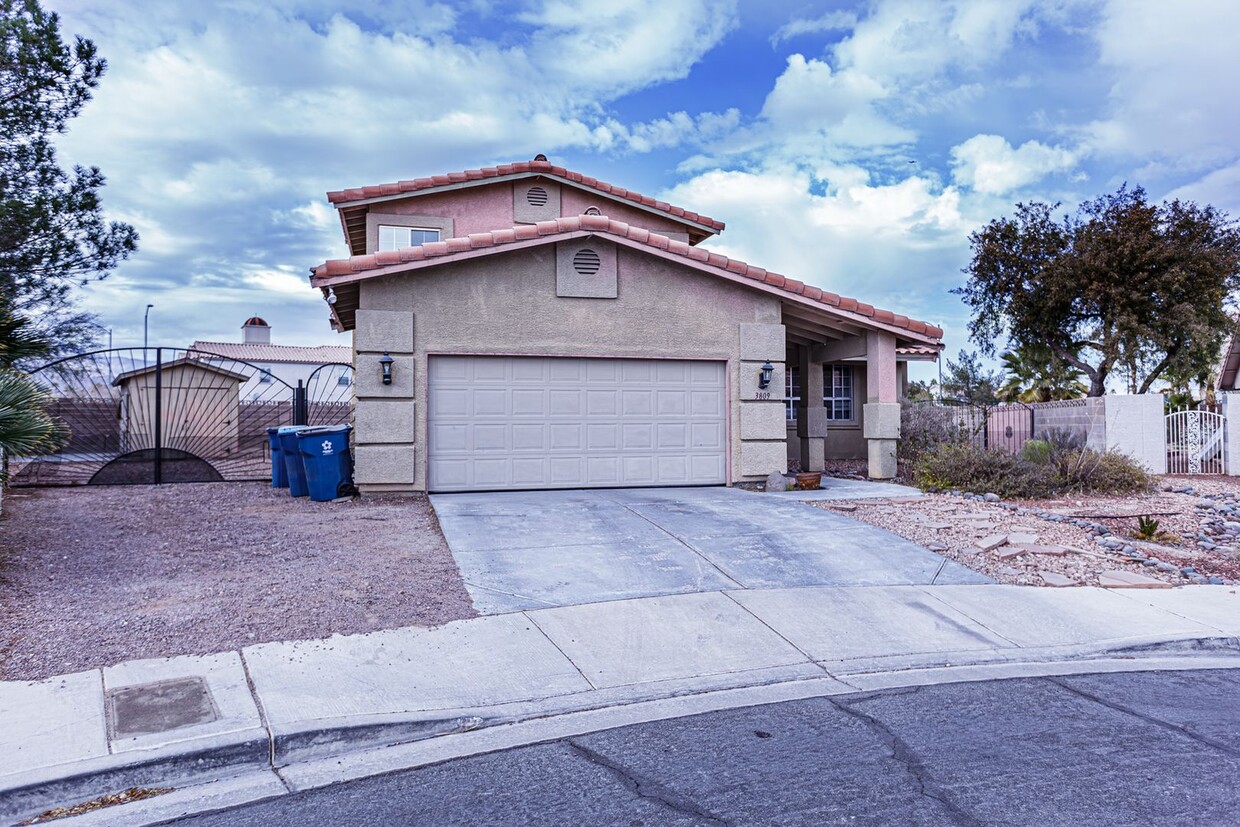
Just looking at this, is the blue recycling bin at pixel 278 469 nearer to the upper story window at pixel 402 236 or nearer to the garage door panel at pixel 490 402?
the garage door panel at pixel 490 402

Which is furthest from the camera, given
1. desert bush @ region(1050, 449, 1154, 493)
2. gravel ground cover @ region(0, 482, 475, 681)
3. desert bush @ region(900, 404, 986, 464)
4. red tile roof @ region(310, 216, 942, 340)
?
desert bush @ region(900, 404, 986, 464)

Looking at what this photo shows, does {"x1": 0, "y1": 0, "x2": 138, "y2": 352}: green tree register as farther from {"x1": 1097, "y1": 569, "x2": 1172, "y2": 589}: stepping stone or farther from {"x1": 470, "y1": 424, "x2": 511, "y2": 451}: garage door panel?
{"x1": 1097, "y1": 569, "x2": 1172, "y2": 589}: stepping stone

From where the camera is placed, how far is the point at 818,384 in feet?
58.4

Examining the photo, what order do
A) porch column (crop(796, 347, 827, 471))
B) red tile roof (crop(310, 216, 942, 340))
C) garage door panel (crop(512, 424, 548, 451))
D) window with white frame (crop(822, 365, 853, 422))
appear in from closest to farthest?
red tile roof (crop(310, 216, 942, 340)) < garage door panel (crop(512, 424, 548, 451)) < porch column (crop(796, 347, 827, 471)) < window with white frame (crop(822, 365, 853, 422))

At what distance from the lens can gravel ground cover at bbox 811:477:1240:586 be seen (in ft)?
28.7

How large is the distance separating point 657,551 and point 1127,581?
15.0 feet

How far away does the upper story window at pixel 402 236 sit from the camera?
19031 mm

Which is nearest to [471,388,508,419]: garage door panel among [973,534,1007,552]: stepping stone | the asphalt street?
[973,534,1007,552]: stepping stone

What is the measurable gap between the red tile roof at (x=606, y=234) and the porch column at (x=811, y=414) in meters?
3.15

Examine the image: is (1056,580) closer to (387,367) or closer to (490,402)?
(490,402)

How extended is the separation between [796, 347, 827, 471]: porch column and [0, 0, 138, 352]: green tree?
13.3 m

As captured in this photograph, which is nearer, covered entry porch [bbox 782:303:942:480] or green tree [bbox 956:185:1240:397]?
covered entry porch [bbox 782:303:942:480]

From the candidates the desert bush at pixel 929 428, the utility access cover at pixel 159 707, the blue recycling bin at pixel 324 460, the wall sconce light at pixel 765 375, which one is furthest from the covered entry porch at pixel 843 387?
the utility access cover at pixel 159 707

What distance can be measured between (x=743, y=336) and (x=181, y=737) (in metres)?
10.8
